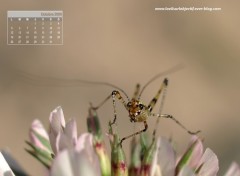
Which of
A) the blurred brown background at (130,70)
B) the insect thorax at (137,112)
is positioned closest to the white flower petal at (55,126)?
the insect thorax at (137,112)

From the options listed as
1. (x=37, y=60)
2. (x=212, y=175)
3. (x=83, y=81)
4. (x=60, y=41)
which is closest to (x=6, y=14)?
(x=60, y=41)

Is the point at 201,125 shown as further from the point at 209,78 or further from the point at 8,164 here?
the point at 8,164

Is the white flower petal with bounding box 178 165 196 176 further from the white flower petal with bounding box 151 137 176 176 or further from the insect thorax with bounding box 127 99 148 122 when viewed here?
the insect thorax with bounding box 127 99 148 122

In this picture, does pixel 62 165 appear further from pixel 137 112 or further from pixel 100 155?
pixel 137 112

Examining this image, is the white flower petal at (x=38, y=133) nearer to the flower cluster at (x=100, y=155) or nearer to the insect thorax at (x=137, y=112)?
the flower cluster at (x=100, y=155)
